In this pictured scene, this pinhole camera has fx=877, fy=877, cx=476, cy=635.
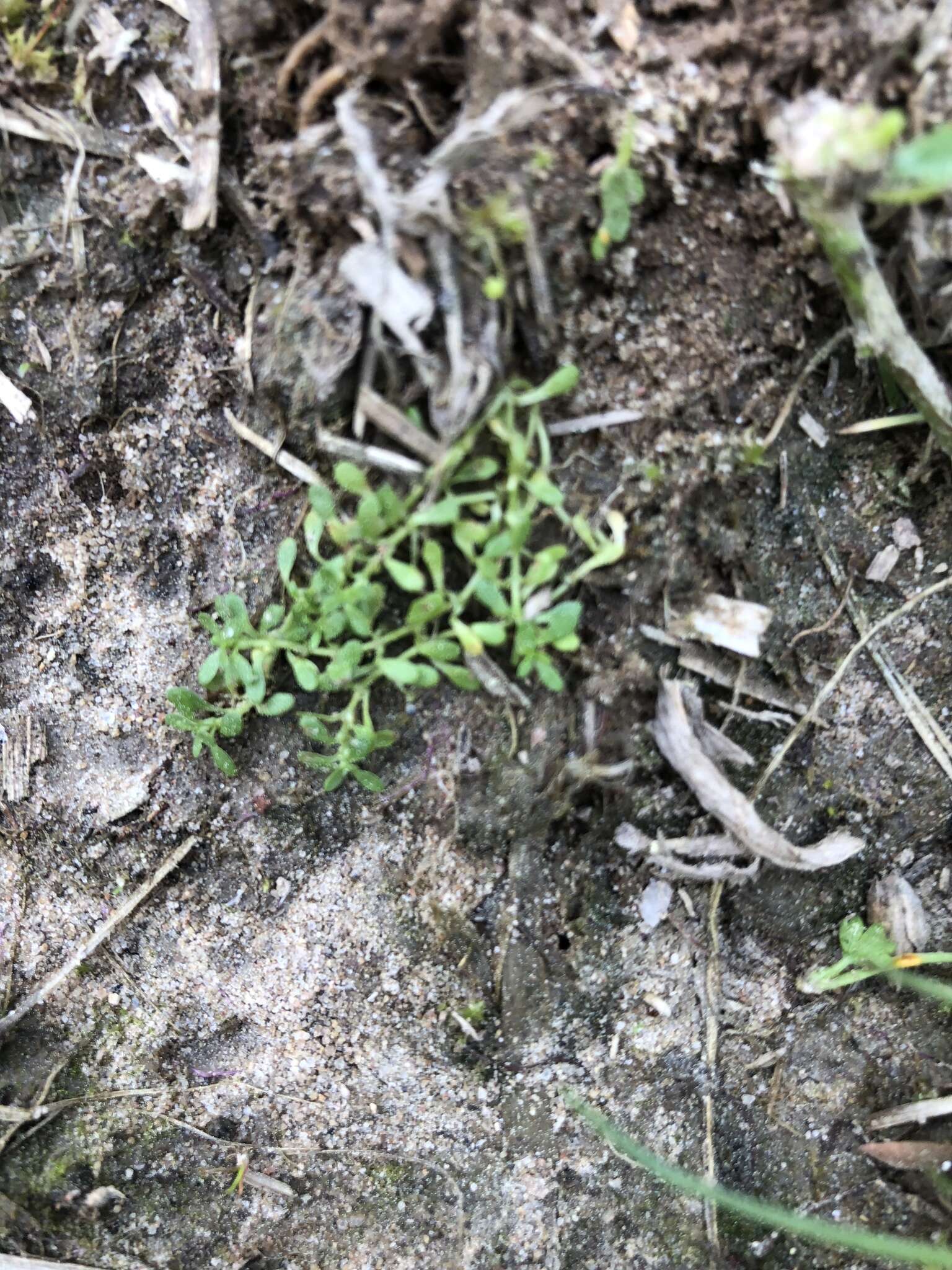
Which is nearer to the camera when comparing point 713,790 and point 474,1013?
point 713,790

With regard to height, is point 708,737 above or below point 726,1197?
above

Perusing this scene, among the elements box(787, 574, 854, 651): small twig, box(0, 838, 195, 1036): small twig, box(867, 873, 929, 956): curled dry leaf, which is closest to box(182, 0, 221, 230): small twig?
box(0, 838, 195, 1036): small twig

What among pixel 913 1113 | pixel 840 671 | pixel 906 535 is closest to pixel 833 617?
pixel 840 671

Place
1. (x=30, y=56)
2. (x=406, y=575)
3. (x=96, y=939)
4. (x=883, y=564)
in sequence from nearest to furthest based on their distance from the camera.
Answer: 1. (x=406, y=575)
2. (x=30, y=56)
3. (x=883, y=564)
4. (x=96, y=939)

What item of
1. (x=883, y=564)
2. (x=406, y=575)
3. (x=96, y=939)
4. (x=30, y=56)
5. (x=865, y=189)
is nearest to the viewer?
(x=865, y=189)

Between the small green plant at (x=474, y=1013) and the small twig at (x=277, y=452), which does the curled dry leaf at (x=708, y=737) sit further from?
the small twig at (x=277, y=452)

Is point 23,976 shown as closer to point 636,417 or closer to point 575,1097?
point 575,1097

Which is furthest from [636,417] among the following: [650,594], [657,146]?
[657,146]

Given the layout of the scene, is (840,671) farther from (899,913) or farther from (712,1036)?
(712,1036)

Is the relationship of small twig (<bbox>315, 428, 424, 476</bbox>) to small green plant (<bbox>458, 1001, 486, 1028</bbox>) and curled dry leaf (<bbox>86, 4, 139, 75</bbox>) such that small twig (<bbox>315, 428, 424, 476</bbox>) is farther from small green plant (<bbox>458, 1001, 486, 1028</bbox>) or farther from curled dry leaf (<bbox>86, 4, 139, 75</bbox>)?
small green plant (<bbox>458, 1001, 486, 1028</bbox>)

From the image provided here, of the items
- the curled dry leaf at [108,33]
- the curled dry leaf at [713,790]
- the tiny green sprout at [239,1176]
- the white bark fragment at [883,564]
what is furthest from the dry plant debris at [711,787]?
the curled dry leaf at [108,33]
